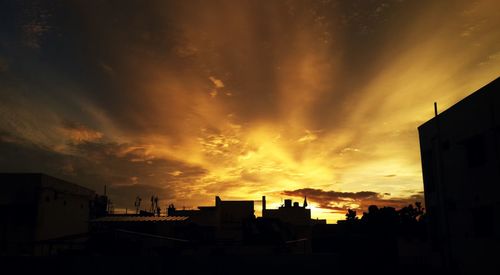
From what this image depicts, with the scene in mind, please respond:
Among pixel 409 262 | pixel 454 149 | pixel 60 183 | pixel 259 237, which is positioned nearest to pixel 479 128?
pixel 454 149

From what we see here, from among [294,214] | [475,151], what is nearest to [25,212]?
[475,151]

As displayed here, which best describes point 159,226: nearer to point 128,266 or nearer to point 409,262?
point 128,266

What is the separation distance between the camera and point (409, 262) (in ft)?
97.1

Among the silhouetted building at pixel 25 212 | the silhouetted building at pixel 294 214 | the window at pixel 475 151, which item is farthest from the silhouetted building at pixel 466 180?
the silhouetted building at pixel 294 214

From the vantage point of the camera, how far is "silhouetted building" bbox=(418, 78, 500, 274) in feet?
64.1

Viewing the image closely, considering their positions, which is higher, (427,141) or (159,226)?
(427,141)

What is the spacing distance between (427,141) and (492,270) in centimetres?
994

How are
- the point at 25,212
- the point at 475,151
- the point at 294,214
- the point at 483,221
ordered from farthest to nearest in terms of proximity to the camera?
the point at 294,214 → the point at 25,212 → the point at 475,151 → the point at 483,221

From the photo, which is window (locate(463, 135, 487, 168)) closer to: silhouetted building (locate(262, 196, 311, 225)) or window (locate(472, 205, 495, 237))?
window (locate(472, 205, 495, 237))

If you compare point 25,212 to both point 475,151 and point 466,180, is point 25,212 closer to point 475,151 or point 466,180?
point 466,180

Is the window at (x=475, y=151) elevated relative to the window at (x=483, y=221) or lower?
elevated

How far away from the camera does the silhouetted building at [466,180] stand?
19.5 metres

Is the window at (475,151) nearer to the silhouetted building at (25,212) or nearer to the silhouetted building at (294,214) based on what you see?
the silhouetted building at (25,212)

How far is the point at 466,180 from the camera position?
2200cm
